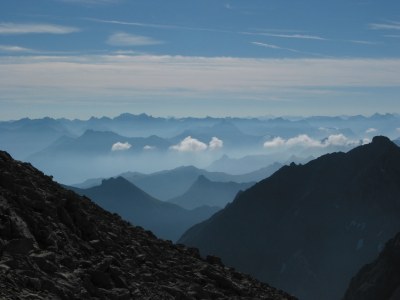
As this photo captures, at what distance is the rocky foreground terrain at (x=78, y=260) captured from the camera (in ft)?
86.4

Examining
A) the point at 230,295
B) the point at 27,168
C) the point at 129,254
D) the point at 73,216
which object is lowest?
the point at 230,295

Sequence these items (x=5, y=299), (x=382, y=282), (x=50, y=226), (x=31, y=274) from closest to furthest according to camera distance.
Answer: (x=5, y=299) < (x=31, y=274) < (x=50, y=226) < (x=382, y=282)

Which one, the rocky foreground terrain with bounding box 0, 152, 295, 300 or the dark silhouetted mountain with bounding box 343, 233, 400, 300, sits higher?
the rocky foreground terrain with bounding box 0, 152, 295, 300

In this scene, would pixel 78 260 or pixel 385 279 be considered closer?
pixel 78 260

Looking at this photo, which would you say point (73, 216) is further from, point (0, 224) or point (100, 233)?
point (0, 224)

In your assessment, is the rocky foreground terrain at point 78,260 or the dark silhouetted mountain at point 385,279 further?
the dark silhouetted mountain at point 385,279

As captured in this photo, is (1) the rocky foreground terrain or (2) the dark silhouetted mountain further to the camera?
(2) the dark silhouetted mountain

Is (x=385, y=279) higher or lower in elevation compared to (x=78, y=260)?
lower

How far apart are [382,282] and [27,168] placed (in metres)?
157

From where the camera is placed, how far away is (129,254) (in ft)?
126

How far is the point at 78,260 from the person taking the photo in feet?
102

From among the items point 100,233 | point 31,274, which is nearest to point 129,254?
point 100,233

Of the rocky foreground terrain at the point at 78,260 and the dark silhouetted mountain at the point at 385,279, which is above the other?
the rocky foreground terrain at the point at 78,260

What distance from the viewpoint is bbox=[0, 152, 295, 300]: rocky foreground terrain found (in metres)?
26.3
